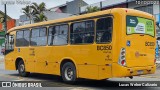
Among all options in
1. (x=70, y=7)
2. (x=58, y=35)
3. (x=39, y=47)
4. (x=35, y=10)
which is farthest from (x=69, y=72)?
(x=70, y=7)

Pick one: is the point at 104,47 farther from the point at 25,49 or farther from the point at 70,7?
the point at 70,7

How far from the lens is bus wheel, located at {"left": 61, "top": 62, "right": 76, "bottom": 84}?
13978mm

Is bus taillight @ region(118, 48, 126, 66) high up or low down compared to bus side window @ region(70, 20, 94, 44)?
down

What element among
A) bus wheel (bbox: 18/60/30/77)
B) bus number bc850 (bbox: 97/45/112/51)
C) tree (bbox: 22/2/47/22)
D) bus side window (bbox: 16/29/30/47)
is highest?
tree (bbox: 22/2/47/22)

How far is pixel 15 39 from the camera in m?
18.7

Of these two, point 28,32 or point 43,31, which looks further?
point 28,32

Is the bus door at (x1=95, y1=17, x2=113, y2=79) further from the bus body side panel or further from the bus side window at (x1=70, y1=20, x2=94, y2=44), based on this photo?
the bus side window at (x1=70, y1=20, x2=94, y2=44)

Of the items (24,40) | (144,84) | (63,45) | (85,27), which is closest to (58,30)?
(63,45)

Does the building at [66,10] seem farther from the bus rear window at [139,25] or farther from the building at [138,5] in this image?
the bus rear window at [139,25]

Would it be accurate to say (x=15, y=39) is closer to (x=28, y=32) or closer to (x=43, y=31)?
(x=28, y=32)

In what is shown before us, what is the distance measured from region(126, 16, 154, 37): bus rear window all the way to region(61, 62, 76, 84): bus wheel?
10.00 ft

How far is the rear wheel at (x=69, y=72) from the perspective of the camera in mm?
13976

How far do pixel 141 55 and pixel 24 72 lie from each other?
24.5 feet

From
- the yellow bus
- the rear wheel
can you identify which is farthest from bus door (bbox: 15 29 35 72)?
the rear wheel
